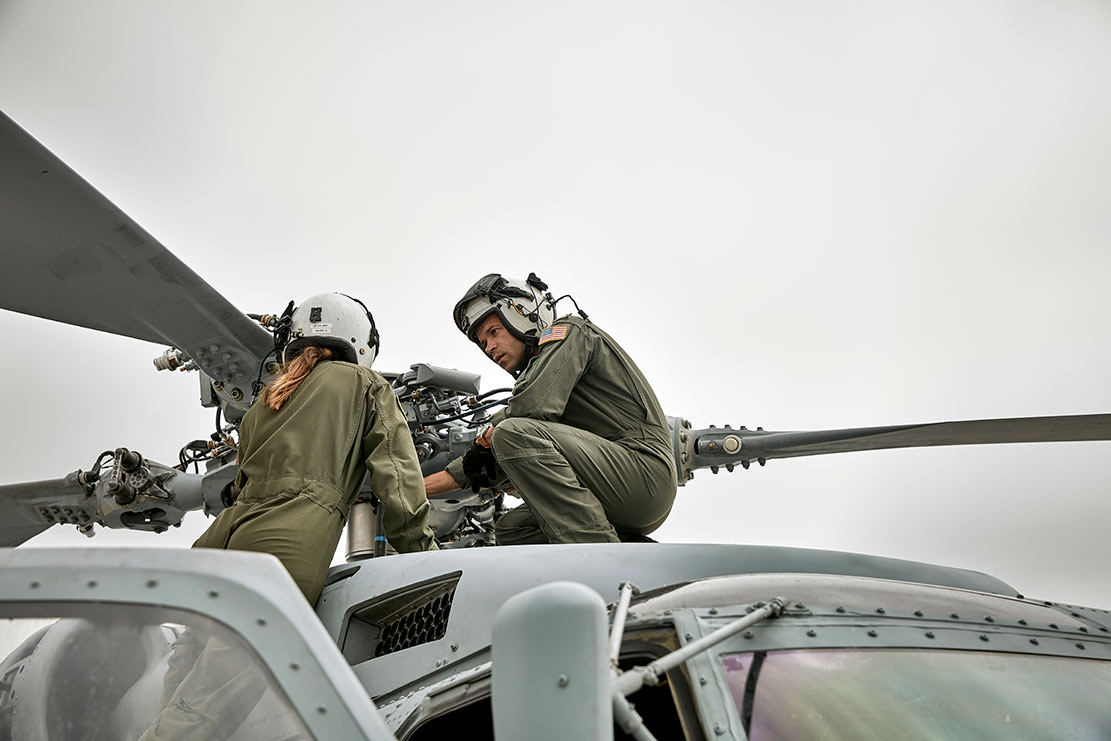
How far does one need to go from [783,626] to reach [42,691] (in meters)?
1.74

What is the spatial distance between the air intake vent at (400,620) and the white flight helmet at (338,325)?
1285 mm

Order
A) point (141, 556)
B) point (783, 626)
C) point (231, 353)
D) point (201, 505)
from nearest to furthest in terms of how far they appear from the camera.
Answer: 1. point (141, 556)
2. point (783, 626)
3. point (231, 353)
4. point (201, 505)

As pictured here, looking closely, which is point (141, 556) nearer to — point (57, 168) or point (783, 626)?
point (783, 626)

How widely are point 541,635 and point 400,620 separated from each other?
199 cm

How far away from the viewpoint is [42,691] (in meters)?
2.36

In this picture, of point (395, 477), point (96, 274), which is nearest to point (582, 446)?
point (395, 477)

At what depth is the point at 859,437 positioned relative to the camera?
4.61 metres

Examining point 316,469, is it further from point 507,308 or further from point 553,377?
point 507,308

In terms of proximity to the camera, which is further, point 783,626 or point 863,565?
point 863,565

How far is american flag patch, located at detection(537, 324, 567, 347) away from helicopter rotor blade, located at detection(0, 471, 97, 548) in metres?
3.04

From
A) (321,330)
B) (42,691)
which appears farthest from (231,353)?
(42,691)

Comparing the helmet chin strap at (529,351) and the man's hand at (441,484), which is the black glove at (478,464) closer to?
the man's hand at (441,484)

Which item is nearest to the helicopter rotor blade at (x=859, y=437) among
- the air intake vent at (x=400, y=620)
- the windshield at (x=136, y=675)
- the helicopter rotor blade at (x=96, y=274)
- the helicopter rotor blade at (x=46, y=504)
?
the air intake vent at (x=400, y=620)

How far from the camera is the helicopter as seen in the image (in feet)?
5.95
